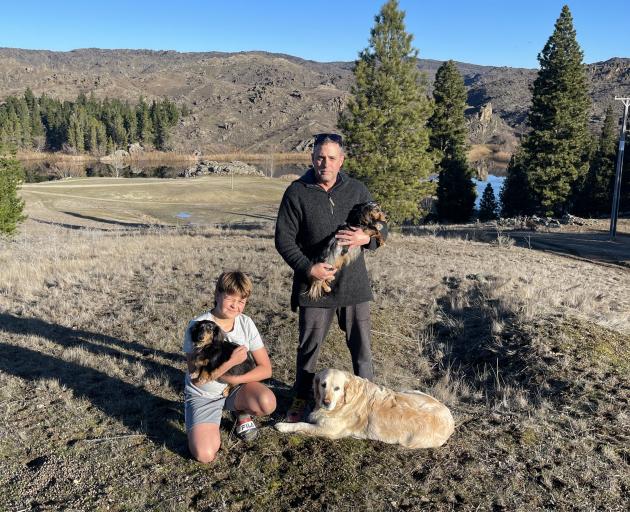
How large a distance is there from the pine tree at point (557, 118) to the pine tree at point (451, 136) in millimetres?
4458

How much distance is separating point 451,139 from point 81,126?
104 m

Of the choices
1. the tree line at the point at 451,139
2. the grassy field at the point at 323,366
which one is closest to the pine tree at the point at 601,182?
the tree line at the point at 451,139

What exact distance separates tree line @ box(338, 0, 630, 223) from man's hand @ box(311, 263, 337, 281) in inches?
573

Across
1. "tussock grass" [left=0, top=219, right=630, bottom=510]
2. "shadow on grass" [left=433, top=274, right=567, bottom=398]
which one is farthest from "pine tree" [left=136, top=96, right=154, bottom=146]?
"shadow on grass" [left=433, top=274, right=567, bottom=398]

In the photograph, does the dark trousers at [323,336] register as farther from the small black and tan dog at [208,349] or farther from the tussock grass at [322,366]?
the small black and tan dog at [208,349]

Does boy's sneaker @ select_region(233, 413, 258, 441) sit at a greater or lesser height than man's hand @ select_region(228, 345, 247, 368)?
lesser

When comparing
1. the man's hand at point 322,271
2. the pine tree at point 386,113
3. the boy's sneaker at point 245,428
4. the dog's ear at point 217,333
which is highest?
the pine tree at point 386,113

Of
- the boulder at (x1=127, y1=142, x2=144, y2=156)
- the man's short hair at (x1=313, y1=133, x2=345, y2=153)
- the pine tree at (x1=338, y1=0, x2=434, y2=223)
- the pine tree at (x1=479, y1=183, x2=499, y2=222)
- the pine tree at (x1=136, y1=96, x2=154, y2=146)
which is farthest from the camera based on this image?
the pine tree at (x1=136, y1=96, x2=154, y2=146)

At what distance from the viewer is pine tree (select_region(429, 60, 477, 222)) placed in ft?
111

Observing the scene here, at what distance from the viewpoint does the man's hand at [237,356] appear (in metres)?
4.14

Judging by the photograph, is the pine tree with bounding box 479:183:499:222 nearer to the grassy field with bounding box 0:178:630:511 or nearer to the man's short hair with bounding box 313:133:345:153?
the grassy field with bounding box 0:178:630:511

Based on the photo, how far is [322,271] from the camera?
4164 mm

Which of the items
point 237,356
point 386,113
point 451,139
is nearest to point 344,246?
point 237,356

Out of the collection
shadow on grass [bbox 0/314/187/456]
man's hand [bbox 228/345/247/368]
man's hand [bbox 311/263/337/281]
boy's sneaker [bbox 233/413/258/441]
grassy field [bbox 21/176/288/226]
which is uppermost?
man's hand [bbox 311/263/337/281]
